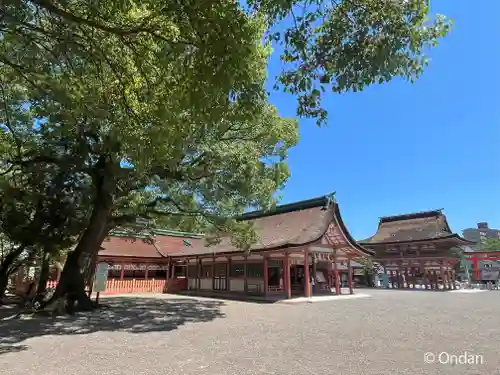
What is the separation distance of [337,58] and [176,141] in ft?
9.70

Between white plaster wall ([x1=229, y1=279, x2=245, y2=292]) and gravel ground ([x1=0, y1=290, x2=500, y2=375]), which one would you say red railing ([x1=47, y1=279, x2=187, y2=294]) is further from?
gravel ground ([x1=0, y1=290, x2=500, y2=375])

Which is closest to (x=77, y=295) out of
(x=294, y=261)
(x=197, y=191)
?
(x=197, y=191)

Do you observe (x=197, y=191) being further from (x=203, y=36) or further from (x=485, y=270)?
(x=485, y=270)

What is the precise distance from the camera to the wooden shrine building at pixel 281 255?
18.5m

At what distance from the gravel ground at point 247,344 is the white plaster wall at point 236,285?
9217mm

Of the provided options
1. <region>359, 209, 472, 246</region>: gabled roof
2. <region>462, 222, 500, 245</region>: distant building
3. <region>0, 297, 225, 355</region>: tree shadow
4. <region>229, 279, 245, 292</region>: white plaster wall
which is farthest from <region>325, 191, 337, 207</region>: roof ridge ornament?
<region>462, 222, 500, 245</region>: distant building

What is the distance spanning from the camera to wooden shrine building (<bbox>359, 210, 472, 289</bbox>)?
29.2 m

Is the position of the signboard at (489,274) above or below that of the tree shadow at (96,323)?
above

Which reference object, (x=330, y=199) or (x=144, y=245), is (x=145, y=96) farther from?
(x=144, y=245)

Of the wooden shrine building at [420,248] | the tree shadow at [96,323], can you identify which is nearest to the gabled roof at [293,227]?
the tree shadow at [96,323]

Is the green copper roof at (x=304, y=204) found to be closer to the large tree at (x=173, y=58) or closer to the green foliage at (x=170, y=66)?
the green foliage at (x=170, y=66)

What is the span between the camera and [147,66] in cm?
564

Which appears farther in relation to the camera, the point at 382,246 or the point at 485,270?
the point at 485,270

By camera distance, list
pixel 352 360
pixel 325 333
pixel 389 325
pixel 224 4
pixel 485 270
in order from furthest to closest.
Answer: pixel 485 270, pixel 389 325, pixel 325 333, pixel 352 360, pixel 224 4
